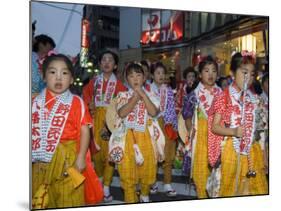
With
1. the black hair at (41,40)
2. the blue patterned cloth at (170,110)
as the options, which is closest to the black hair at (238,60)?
the blue patterned cloth at (170,110)

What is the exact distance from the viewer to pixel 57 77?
3.88m

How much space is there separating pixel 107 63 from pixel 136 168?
0.83 m

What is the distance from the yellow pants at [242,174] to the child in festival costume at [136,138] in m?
0.59

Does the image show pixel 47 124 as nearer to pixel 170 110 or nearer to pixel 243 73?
pixel 170 110

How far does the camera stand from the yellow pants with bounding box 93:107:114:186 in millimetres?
3994

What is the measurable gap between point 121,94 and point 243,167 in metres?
1.22

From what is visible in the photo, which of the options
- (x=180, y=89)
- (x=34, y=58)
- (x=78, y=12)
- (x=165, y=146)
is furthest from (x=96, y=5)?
(x=165, y=146)

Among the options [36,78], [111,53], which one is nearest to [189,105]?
[111,53]

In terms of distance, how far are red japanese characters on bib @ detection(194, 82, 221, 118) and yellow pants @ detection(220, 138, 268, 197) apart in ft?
1.10

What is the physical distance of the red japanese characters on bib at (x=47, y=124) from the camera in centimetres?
384

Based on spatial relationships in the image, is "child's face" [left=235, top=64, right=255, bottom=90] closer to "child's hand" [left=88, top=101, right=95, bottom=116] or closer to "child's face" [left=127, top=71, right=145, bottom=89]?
"child's face" [left=127, top=71, right=145, bottom=89]

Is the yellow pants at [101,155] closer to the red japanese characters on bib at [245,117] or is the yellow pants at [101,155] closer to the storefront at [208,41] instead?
the storefront at [208,41]

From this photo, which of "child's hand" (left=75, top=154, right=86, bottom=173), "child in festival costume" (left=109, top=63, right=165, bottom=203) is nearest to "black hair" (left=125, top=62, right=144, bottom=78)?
"child in festival costume" (left=109, top=63, right=165, bottom=203)

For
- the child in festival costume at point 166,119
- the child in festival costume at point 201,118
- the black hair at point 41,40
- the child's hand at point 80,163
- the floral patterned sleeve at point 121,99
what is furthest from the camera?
Result: the child in festival costume at point 201,118
